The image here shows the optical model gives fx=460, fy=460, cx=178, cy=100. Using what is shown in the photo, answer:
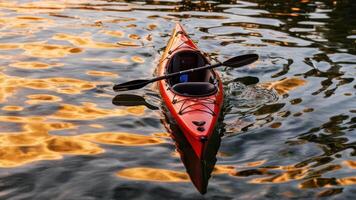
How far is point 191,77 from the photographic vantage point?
1210 cm

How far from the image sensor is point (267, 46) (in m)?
16.9

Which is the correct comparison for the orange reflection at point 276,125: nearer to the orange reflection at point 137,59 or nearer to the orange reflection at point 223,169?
the orange reflection at point 223,169

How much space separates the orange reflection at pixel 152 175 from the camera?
8.00 m

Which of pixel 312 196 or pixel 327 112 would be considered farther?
pixel 327 112

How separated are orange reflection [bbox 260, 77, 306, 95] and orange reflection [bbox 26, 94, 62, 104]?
221 inches

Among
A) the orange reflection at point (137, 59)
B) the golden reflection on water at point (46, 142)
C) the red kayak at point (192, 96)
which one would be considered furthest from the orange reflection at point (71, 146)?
the orange reflection at point (137, 59)

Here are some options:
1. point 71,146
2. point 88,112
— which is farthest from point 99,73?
point 71,146

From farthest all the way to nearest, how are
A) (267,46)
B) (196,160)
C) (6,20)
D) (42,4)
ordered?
(42,4), (6,20), (267,46), (196,160)

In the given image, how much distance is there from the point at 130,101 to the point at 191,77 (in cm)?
173

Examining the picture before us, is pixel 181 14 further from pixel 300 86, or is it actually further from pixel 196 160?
pixel 196 160

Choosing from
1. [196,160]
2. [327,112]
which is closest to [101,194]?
[196,160]

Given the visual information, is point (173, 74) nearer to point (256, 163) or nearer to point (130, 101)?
point (130, 101)

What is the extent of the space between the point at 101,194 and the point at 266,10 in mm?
18034

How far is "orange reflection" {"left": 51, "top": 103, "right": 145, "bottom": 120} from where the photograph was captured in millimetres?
10625
